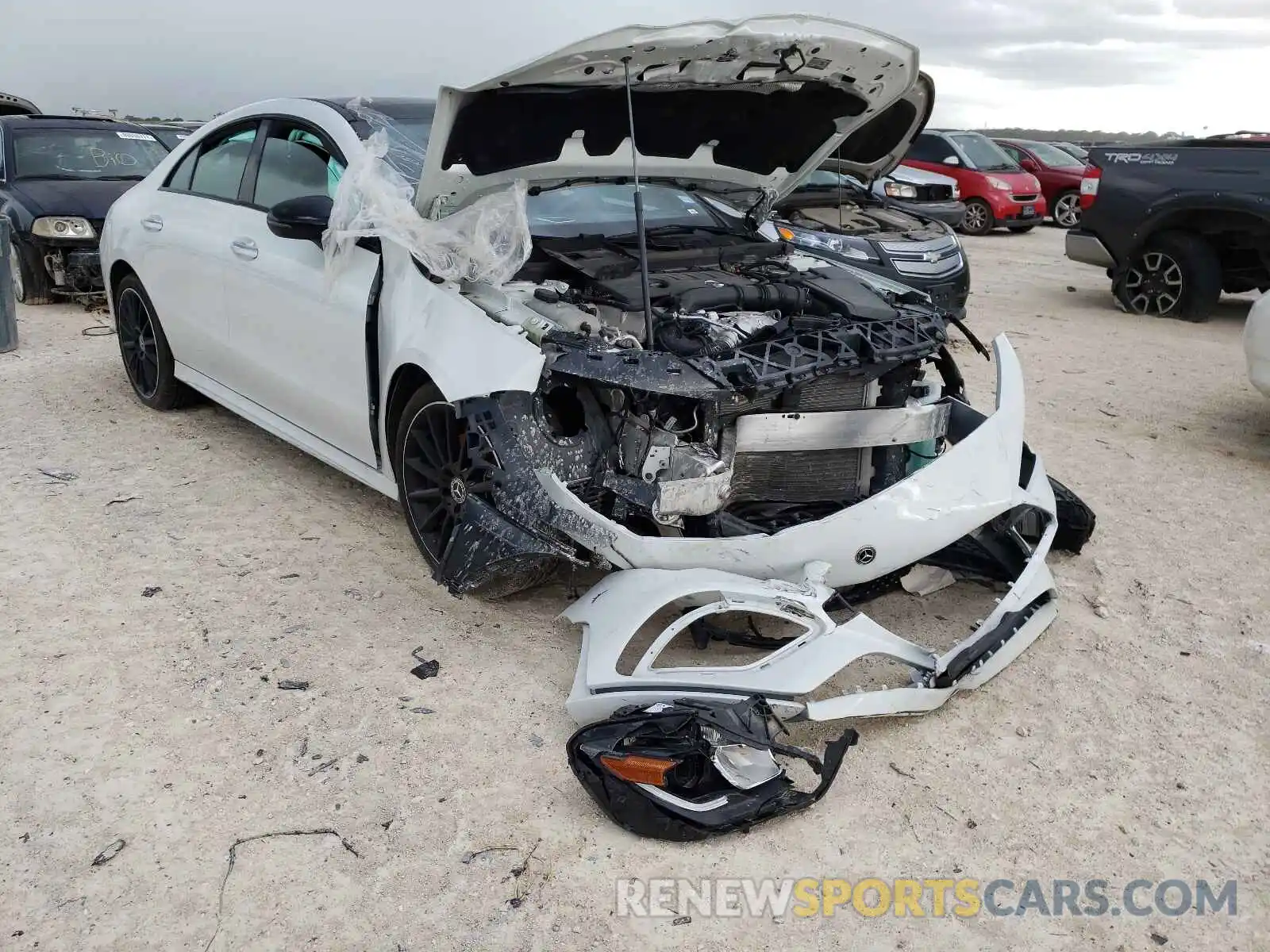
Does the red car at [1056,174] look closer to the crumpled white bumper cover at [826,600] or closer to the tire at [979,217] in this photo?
the tire at [979,217]

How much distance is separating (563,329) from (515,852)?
1.62 meters

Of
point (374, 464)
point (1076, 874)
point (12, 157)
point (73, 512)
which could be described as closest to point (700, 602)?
point (1076, 874)

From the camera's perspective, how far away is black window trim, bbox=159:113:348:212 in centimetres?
423

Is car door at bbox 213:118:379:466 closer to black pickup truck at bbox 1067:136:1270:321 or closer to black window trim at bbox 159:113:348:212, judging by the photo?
black window trim at bbox 159:113:348:212

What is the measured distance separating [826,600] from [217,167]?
3617 millimetres

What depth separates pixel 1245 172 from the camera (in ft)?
28.9

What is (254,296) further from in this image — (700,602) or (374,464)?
(700,602)

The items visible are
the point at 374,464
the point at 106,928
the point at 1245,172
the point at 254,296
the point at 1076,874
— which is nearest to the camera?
→ the point at 106,928

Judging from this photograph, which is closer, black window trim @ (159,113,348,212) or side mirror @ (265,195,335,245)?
Answer: side mirror @ (265,195,335,245)

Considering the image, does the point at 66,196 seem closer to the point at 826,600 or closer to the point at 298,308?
the point at 298,308

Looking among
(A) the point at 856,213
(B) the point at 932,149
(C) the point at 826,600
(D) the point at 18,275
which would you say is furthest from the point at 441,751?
(B) the point at 932,149

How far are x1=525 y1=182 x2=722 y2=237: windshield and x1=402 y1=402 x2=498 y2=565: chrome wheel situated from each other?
0.98m

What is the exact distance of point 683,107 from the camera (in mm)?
3953

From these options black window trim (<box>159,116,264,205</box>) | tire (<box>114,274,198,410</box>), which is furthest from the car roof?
black window trim (<box>159,116,264,205</box>)
